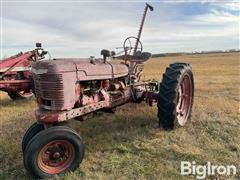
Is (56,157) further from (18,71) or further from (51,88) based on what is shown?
(18,71)

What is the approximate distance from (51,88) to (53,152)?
0.88 meters

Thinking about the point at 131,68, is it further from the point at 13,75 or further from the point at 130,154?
the point at 13,75

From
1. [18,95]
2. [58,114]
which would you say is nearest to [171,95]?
[58,114]

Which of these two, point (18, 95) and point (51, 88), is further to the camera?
point (18, 95)

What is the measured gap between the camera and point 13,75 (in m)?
9.05

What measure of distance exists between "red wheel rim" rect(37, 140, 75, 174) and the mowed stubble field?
191 millimetres

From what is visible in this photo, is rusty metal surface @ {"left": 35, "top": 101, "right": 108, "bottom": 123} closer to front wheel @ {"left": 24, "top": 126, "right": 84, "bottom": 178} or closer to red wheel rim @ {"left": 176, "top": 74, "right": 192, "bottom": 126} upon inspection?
front wheel @ {"left": 24, "top": 126, "right": 84, "bottom": 178}

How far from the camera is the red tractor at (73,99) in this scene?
422 cm

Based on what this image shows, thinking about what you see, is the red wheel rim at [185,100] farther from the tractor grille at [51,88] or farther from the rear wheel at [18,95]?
the rear wheel at [18,95]

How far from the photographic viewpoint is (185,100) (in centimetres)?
673

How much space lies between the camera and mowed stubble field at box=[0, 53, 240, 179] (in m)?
4.48

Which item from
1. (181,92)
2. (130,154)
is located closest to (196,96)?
(181,92)

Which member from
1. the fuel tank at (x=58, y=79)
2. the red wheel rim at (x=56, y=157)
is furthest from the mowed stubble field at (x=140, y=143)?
the fuel tank at (x=58, y=79)

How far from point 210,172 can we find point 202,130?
5.69 feet
